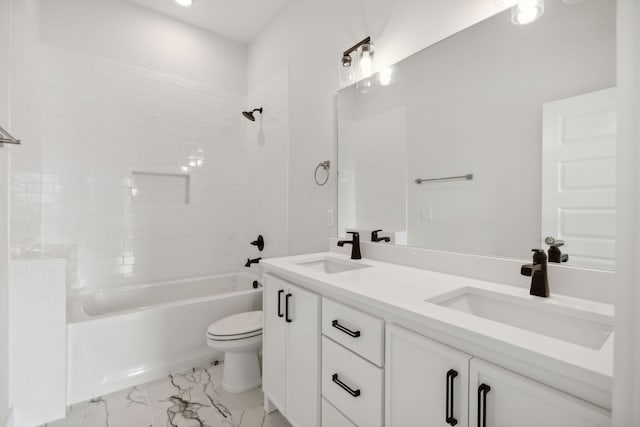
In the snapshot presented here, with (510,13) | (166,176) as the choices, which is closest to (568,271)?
(510,13)

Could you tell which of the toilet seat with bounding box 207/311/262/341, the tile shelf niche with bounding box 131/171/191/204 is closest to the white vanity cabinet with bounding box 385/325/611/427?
the toilet seat with bounding box 207/311/262/341

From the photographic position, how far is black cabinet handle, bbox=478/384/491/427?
0.68 metres

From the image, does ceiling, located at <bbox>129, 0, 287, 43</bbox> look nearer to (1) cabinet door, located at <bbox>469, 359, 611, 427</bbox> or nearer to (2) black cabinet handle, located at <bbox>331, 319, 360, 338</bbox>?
(2) black cabinet handle, located at <bbox>331, 319, 360, 338</bbox>

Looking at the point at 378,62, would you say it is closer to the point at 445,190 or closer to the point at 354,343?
the point at 445,190

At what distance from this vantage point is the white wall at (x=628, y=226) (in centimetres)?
42

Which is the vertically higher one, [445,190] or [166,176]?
[166,176]

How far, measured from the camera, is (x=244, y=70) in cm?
312

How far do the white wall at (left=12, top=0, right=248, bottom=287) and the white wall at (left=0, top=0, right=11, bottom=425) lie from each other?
197 mm

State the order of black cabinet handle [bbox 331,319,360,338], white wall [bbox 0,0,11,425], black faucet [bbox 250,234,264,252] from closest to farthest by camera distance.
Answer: black cabinet handle [bbox 331,319,360,338]
white wall [bbox 0,0,11,425]
black faucet [bbox 250,234,264,252]

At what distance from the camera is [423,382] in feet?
2.67

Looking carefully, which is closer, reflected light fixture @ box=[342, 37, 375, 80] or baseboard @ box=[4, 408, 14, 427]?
baseboard @ box=[4, 408, 14, 427]

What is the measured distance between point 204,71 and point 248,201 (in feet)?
4.49

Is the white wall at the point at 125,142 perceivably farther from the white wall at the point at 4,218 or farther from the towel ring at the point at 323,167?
the towel ring at the point at 323,167

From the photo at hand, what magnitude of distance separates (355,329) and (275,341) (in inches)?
25.8
